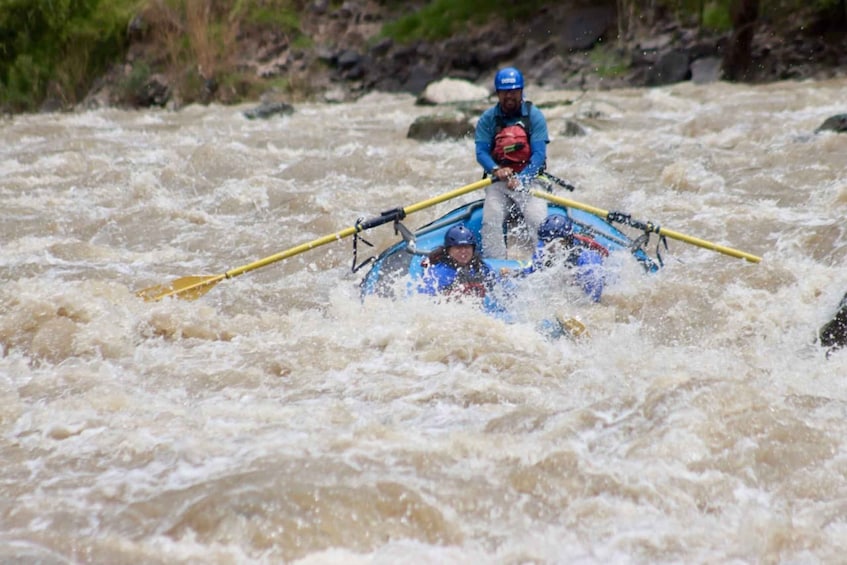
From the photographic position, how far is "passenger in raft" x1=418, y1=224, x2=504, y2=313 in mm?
5852

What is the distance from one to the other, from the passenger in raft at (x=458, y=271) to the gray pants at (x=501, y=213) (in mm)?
460

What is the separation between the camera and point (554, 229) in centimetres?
633

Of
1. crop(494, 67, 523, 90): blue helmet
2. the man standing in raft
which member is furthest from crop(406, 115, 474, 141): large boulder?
crop(494, 67, 523, 90): blue helmet

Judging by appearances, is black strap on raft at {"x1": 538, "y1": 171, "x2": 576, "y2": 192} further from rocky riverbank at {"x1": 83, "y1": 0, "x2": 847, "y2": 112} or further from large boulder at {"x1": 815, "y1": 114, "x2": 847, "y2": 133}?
rocky riverbank at {"x1": 83, "y1": 0, "x2": 847, "y2": 112}

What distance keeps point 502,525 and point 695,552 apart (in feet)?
2.07

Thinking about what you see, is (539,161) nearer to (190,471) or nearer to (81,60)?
(190,471)

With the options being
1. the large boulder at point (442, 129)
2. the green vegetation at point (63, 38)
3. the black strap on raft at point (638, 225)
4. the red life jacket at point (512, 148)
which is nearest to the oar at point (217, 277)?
the red life jacket at point (512, 148)

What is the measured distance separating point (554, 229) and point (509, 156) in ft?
2.31

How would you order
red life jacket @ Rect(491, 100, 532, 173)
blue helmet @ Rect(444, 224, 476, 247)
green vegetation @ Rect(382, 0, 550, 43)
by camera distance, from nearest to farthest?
blue helmet @ Rect(444, 224, 476, 247), red life jacket @ Rect(491, 100, 532, 173), green vegetation @ Rect(382, 0, 550, 43)

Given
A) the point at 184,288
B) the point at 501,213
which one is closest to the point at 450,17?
the point at 501,213

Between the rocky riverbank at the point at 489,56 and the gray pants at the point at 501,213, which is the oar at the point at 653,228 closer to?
the gray pants at the point at 501,213

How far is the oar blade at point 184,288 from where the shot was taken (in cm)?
631

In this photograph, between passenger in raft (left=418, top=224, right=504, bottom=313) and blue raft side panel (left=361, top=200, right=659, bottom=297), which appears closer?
passenger in raft (left=418, top=224, right=504, bottom=313)

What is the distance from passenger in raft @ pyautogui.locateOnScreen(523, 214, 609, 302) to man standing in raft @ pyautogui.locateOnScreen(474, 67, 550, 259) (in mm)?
222
